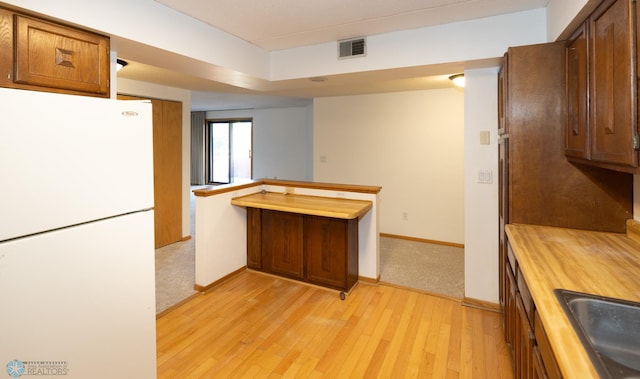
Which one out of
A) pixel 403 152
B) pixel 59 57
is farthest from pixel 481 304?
pixel 59 57

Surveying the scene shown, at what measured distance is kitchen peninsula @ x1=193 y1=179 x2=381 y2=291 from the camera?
10.2ft

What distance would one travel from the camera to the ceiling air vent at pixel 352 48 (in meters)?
2.82

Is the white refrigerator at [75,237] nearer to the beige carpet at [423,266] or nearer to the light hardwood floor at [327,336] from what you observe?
the light hardwood floor at [327,336]

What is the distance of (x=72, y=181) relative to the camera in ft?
4.38

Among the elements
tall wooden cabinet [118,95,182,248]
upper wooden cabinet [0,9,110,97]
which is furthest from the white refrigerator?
tall wooden cabinet [118,95,182,248]

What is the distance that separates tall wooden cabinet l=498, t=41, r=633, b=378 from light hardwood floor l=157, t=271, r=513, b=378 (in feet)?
1.32

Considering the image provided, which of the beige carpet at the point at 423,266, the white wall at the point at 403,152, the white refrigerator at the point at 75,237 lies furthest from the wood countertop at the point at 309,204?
the white wall at the point at 403,152

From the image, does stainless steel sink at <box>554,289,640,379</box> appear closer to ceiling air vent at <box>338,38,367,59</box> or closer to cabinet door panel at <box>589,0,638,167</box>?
cabinet door panel at <box>589,0,638,167</box>

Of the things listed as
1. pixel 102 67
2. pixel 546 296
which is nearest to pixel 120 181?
pixel 102 67

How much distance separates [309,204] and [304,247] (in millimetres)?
483

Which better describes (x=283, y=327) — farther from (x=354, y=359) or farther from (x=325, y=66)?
(x=325, y=66)

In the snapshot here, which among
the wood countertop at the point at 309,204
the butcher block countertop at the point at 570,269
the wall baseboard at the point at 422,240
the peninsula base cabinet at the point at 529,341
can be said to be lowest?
the wall baseboard at the point at 422,240

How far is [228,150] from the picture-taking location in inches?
355

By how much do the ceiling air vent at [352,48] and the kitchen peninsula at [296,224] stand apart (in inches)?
50.1
